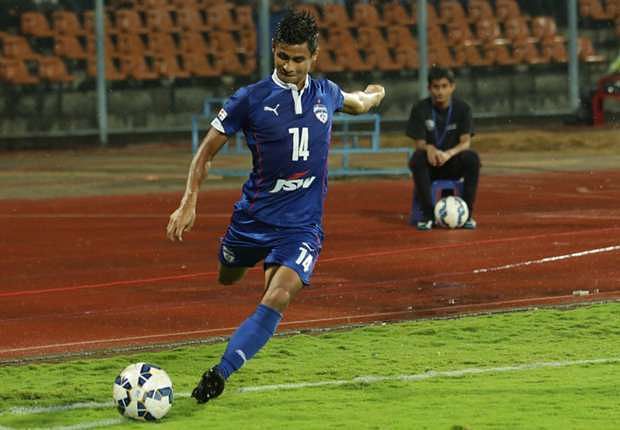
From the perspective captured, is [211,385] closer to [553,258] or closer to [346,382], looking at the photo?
[346,382]

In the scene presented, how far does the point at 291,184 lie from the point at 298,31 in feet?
2.50

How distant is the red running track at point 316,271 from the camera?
32.2 feet

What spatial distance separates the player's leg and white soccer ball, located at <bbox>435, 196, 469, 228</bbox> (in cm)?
9

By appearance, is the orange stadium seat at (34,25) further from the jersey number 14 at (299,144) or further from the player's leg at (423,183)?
the jersey number 14 at (299,144)

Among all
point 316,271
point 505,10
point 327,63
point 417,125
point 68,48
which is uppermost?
point 417,125

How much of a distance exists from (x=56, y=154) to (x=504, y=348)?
60.5 feet

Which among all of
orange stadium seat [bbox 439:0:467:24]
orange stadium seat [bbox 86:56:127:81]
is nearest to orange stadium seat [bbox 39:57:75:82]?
orange stadium seat [bbox 86:56:127:81]

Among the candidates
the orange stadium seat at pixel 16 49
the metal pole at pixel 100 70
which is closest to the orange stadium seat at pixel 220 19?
the metal pole at pixel 100 70

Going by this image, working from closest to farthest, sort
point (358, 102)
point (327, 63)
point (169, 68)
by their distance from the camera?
1. point (358, 102)
2. point (169, 68)
3. point (327, 63)

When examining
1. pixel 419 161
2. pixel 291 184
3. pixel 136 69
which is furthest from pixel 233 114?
pixel 136 69

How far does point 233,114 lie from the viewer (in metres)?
7.46

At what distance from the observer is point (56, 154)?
85.7ft

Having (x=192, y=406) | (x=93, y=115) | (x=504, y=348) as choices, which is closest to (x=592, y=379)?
(x=504, y=348)

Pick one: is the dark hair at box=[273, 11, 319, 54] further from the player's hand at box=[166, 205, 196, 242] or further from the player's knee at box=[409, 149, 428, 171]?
the player's knee at box=[409, 149, 428, 171]
